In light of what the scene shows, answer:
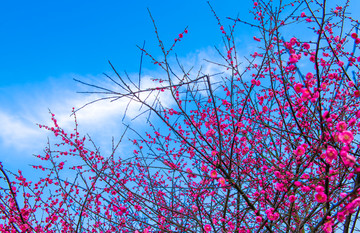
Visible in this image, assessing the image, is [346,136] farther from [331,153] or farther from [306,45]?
[306,45]

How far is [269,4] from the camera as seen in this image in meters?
4.47

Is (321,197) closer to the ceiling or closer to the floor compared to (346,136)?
closer to the floor

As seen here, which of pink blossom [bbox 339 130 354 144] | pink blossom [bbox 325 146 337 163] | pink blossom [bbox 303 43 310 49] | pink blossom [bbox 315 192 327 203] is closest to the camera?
pink blossom [bbox 339 130 354 144]

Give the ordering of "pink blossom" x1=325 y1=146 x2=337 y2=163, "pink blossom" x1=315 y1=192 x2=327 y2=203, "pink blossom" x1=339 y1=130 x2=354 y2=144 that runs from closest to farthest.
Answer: "pink blossom" x1=339 y1=130 x2=354 y2=144 < "pink blossom" x1=325 y1=146 x2=337 y2=163 < "pink blossom" x1=315 y1=192 x2=327 y2=203

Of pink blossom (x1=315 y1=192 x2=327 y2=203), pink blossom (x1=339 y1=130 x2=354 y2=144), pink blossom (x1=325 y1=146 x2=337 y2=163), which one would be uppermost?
pink blossom (x1=325 y1=146 x2=337 y2=163)

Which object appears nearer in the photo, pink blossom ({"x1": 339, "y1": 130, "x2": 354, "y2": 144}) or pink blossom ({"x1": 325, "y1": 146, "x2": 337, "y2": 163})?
pink blossom ({"x1": 339, "y1": 130, "x2": 354, "y2": 144})

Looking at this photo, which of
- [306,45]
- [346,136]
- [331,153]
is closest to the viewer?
[346,136]

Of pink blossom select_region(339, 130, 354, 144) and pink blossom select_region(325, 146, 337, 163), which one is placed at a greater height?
pink blossom select_region(325, 146, 337, 163)

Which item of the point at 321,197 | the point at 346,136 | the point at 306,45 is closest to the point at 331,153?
the point at 346,136

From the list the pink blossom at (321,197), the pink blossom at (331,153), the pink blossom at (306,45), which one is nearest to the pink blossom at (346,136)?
the pink blossom at (331,153)

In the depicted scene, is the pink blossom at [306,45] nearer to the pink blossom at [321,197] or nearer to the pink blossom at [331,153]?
the pink blossom at [331,153]

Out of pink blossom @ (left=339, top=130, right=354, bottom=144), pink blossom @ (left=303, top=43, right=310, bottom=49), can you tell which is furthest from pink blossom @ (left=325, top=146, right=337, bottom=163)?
pink blossom @ (left=303, top=43, right=310, bottom=49)

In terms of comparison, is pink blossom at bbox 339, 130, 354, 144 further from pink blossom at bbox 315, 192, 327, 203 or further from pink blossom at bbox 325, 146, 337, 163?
pink blossom at bbox 315, 192, 327, 203

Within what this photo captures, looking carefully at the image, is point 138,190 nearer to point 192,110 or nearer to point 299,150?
point 192,110
